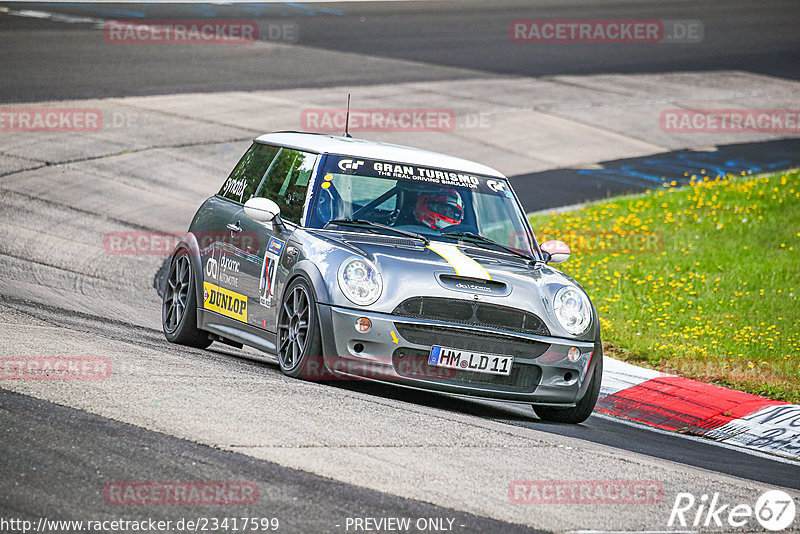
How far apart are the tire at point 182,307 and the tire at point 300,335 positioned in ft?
4.93

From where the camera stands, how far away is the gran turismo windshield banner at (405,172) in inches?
329

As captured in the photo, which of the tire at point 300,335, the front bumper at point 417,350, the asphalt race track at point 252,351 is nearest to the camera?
the asphalt race track at point 252,351

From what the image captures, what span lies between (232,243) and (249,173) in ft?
2.34

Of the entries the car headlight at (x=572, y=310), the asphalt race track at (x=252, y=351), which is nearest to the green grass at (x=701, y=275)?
the asphalt race track at (x=252, y=351)

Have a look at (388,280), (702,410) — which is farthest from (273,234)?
(702,410)

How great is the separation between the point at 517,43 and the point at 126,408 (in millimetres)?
28028

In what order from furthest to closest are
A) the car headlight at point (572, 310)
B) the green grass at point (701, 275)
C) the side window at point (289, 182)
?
the green grass at point (701, 275) < the side window at point (289, 182) < the car headlight at point (572, 310)

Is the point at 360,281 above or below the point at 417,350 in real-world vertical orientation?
above

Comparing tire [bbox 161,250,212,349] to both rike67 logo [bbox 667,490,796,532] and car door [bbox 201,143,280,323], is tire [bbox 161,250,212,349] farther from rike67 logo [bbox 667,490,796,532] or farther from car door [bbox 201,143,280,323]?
rike67 logo [bbox 667,490,796,532]

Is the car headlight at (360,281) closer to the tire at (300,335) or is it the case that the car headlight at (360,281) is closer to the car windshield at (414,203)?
the tire at (300,335)

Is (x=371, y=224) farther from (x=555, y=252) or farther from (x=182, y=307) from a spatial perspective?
(x=182, y=307)

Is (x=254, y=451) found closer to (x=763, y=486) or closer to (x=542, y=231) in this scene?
(x=763, y=486)

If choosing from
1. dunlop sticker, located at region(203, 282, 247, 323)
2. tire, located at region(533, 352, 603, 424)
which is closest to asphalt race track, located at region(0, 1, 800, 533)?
tire, located at region(533, 352, 603, 424)

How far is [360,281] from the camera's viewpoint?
→ 7363 mm
